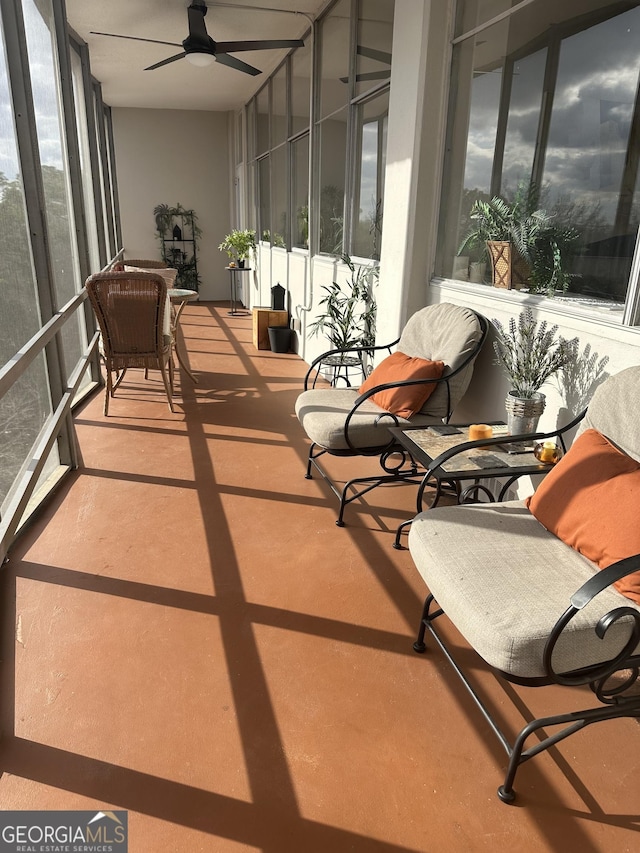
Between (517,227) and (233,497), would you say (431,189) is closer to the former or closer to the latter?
(517,227)

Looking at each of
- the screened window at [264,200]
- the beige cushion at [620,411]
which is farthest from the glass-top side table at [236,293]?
the beige cushion at [620,411]

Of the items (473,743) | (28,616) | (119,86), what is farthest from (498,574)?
(119,86)

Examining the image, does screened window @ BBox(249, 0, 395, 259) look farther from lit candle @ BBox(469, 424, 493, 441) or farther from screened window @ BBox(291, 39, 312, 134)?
lit candle @ BBox(469, 424, 493, 441)

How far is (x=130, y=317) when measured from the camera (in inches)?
165

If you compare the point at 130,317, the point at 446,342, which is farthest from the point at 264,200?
the point at 446,342

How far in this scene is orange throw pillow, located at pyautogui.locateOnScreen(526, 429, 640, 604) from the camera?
61.3 inches

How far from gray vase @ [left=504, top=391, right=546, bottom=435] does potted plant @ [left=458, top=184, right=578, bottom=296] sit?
540mm

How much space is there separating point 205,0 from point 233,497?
4.37 m

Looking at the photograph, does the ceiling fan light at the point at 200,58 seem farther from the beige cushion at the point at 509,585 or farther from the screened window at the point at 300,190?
the beige cushion at the point at 509,585

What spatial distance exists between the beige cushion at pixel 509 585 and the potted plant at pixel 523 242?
1.16 m

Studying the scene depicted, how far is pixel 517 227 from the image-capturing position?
2.70 metres

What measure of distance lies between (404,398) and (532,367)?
74cm

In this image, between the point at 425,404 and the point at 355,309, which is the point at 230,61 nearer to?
the point at 355,309

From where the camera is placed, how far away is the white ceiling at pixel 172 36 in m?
4.99
